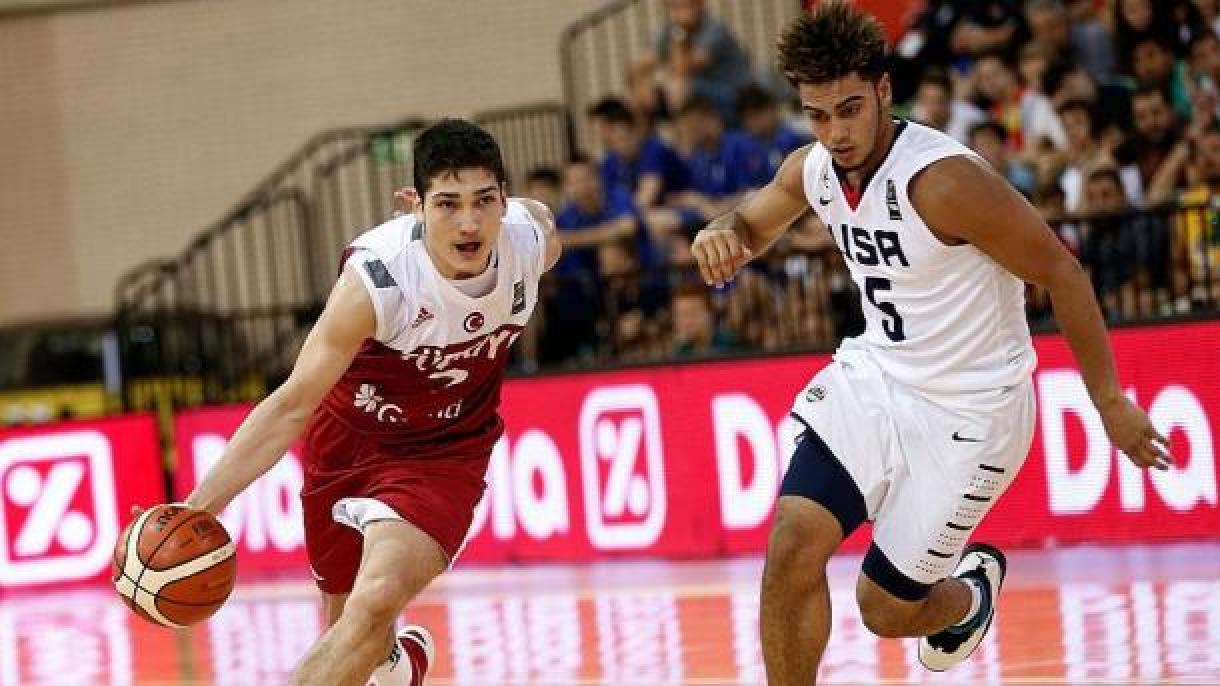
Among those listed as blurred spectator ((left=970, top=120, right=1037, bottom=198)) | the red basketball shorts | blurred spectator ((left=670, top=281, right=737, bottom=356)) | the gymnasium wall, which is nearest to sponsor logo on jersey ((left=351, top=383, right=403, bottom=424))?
the red basketball shorts

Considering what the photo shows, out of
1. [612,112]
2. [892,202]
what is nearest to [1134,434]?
[892,202]

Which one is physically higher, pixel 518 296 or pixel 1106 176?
pixel 1106 176

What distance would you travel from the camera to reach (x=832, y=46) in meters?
6.02

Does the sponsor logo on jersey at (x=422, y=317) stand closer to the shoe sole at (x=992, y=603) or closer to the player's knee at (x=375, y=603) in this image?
the player's knee at (x=375, y=603)

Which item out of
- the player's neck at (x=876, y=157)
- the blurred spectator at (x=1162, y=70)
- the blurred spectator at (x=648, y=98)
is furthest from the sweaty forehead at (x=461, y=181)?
the blurred spectator at (x=648, y=98)

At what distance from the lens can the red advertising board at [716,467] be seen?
11.0m

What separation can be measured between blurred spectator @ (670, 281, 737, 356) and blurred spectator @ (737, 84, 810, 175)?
1.34 m

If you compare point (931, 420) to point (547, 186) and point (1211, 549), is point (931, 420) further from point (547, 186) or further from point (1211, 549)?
point (547, 186)

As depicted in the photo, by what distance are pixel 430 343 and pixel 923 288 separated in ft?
4.85

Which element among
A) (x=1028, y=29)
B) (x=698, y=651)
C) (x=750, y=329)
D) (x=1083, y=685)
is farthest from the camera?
(x=1028, y=29)

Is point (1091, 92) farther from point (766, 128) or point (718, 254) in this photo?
point (718, 254)

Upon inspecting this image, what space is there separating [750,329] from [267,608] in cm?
327

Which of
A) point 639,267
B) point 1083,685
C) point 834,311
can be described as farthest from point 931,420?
point 639,267

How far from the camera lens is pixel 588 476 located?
1265 cm
